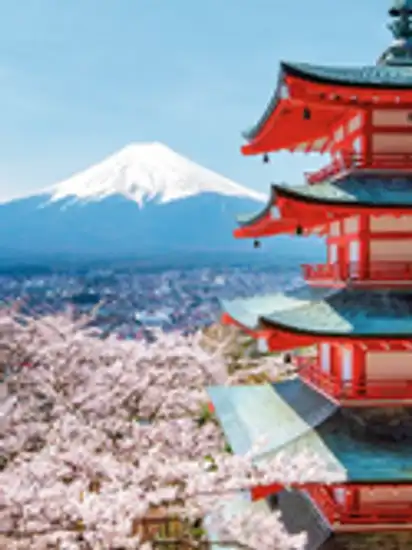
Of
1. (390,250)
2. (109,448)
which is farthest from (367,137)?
(109,448)

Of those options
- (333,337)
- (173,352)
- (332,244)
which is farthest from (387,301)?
(173,352)

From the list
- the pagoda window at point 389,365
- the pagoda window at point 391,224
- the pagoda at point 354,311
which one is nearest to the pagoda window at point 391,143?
the pagoda at point 354,311

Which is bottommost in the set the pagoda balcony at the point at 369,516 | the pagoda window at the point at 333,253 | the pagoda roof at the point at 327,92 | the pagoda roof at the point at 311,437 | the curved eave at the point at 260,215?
the pagoda balcony at the point at 369,516

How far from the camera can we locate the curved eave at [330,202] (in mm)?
8680

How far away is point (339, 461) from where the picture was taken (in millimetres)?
8633

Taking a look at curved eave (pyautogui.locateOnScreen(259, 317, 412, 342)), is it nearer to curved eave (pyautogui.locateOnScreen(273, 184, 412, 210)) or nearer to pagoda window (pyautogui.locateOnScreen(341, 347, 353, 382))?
pagoda window (pyautogui.locateOnScreen(341, 347, 353, 382))

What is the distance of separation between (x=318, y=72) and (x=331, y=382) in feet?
14.7

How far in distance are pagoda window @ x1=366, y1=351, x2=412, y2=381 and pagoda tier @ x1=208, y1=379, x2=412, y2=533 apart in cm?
77

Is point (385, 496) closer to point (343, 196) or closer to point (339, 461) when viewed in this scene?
point (339, 461)

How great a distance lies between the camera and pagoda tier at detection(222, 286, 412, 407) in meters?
8.82

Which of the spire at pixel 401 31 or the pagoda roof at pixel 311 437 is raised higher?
the spire at pixel 401 31

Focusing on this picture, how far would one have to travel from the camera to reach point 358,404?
377 inches

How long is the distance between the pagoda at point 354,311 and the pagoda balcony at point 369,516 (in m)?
0.01

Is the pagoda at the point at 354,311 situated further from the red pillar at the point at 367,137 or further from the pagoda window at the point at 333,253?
the pagoda window at the point at 333,253
